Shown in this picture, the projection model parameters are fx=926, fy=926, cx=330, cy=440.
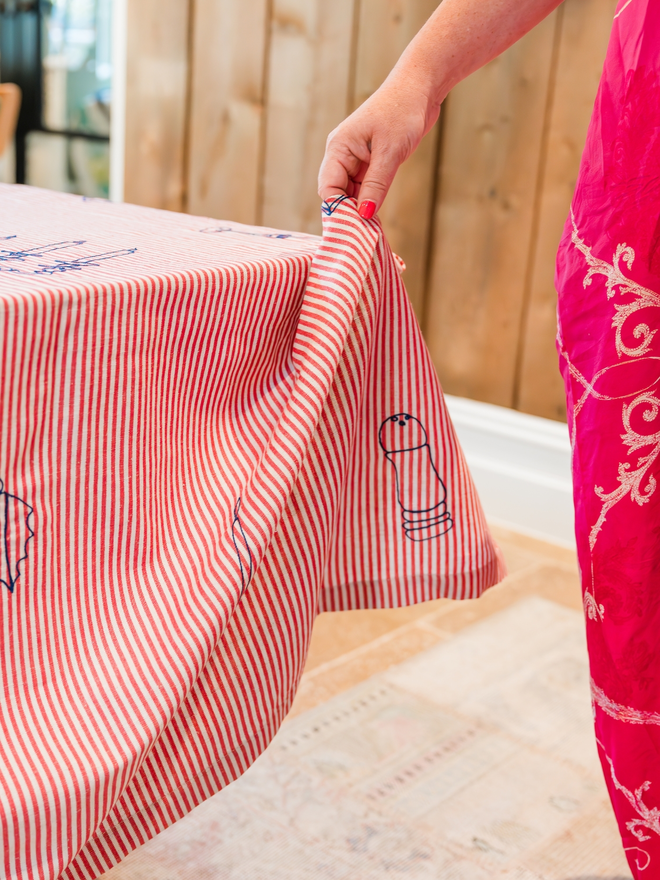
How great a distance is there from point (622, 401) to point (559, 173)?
122 cm

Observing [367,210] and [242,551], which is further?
[367,210]

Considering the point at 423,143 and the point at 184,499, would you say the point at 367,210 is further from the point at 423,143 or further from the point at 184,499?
the point at 423,143

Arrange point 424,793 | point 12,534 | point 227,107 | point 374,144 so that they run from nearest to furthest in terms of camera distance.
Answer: point 12,534, point 374,144, point 424,793, point 227,107

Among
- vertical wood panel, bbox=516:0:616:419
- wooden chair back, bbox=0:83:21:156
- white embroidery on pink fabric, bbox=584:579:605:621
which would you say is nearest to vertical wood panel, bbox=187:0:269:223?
wooden chair back, bbox=0:83:21:156

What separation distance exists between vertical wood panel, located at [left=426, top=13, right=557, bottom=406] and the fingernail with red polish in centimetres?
124

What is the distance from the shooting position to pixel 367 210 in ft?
2.41

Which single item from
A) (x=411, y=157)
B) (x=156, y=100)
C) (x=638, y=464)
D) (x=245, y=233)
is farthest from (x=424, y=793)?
(x=156, y=100)

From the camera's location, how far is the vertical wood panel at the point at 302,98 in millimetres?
2039

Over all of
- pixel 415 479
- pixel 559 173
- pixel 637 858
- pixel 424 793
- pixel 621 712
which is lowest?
pixel 424 793

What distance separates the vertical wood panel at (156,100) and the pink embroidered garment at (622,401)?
1780 mm

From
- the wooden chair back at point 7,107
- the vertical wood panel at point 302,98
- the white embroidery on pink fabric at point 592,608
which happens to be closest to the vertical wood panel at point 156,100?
the vertical wood panel at point 302,98

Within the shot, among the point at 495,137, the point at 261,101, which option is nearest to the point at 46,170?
the point at 261,101

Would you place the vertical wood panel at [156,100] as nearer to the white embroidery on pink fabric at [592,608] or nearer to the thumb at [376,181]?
the thumb at [376,181]

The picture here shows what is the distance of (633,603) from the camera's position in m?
0.77
